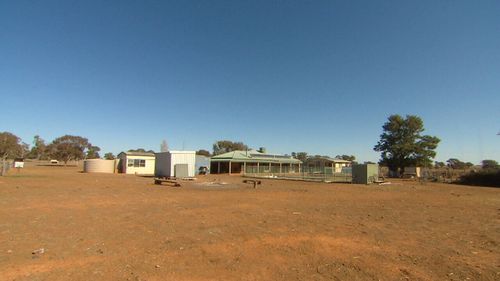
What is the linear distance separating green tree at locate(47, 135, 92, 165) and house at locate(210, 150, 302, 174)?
54889 millimetres

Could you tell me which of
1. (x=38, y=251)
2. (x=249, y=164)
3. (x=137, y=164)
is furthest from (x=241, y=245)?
(x=249, y=164)

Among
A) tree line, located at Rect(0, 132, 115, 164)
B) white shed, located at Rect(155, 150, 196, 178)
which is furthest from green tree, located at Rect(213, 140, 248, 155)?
white shed, located at Rect(155, 150, 196, 178)

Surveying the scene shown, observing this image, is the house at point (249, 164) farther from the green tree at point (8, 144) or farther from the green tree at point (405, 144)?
the green tree at point (8, 144)

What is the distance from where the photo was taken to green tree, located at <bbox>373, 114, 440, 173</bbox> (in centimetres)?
5506

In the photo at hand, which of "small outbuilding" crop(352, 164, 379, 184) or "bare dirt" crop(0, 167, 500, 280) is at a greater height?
"small outbuilding" crop(352, 164, 379, 184)

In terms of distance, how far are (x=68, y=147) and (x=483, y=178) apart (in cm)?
9303

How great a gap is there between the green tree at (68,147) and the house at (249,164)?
54889 millimetres

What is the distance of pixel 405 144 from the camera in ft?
182

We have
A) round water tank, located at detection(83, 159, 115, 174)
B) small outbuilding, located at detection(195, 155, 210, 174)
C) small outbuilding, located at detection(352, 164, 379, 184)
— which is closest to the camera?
small outbuilding, located at detection(352, 164, 379, 184)

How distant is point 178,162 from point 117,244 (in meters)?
28.8

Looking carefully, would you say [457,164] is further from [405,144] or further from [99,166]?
[99,166]

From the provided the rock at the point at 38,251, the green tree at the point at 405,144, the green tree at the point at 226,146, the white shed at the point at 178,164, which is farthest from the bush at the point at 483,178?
the green tree at the point at 226,146

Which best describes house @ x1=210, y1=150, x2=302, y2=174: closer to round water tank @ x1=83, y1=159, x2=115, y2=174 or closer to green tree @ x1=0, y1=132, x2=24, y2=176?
round water tank @ x1=83, y1=159, x2=115, y2=174

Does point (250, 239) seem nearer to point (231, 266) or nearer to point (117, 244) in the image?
point (231, 266)
